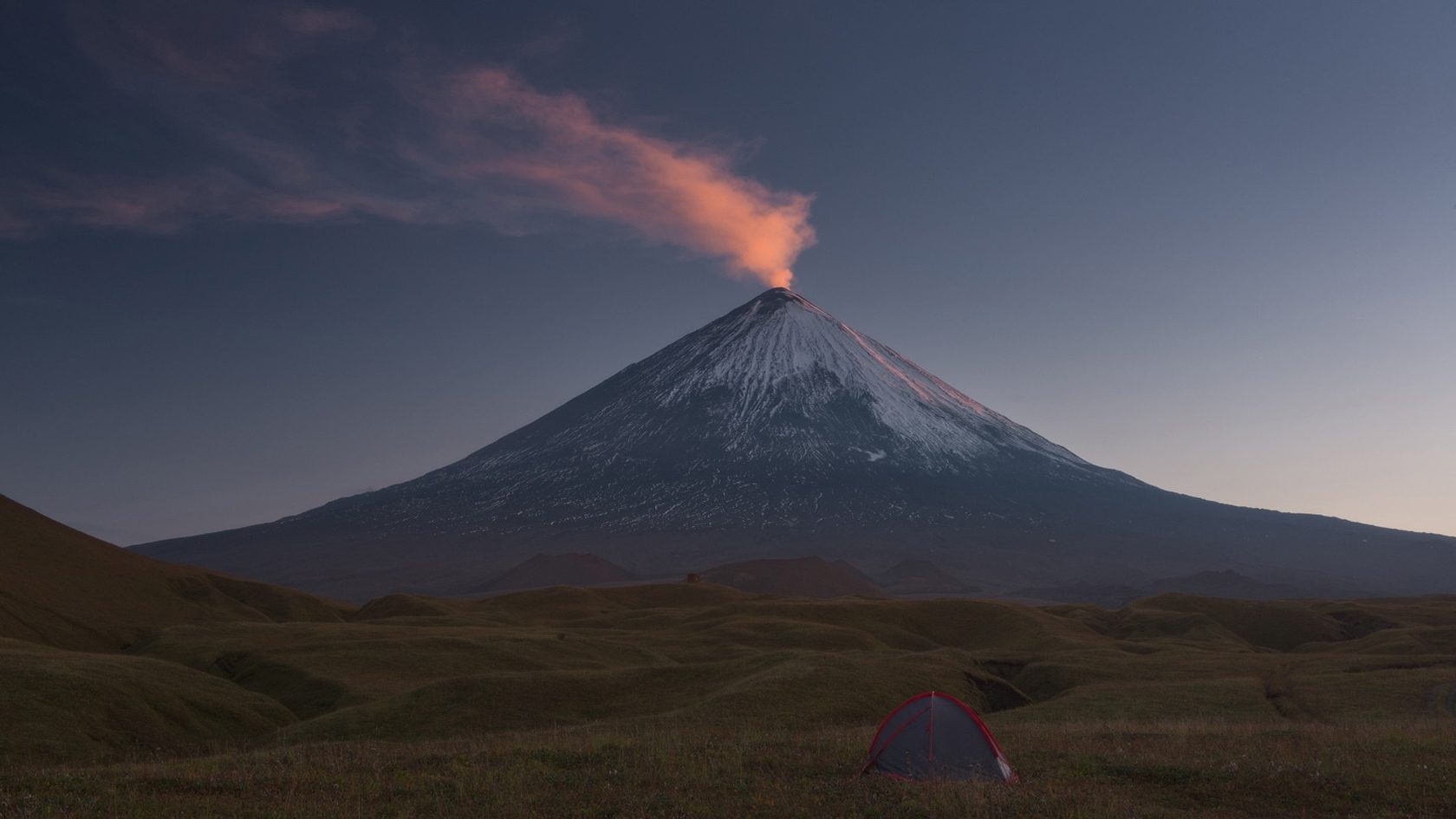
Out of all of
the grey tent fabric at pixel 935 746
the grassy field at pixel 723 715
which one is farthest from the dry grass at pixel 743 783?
the grey tent fabric at pixel 935 746

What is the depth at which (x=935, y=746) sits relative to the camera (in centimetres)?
2016

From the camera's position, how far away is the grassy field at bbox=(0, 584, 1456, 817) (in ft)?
57.2

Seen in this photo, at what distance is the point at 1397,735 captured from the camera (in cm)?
2503

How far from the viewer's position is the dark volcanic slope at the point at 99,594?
2549 inches

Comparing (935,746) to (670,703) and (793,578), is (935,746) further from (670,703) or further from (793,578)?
(793,578)

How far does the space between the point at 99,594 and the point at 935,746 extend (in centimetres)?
7784

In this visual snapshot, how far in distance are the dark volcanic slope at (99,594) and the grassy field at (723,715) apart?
31.2 ft

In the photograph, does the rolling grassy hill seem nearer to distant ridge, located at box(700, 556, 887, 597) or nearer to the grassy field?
the grassy field

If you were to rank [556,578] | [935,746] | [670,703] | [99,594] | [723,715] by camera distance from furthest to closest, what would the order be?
[556,578], [99,594], [670,703], [723,715], [935,746]

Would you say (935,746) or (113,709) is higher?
(935,746)

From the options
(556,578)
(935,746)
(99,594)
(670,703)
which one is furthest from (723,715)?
(556,578)

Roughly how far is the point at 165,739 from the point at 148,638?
3165 centimetres

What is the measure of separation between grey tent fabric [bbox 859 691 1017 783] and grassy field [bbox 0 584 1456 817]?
2.85ft

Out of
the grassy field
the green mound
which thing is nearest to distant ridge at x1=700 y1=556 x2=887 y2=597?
the grassy field
